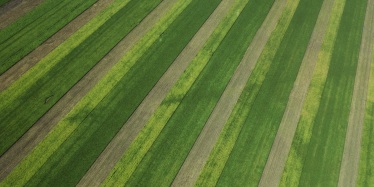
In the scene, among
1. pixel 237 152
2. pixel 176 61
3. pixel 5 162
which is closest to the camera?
pixel 5 162

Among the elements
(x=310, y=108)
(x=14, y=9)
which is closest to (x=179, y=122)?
(x=310, y=108)

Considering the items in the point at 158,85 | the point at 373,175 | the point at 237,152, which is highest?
the point at 158,85

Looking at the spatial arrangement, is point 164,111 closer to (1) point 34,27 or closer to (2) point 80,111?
(2) point 80,111

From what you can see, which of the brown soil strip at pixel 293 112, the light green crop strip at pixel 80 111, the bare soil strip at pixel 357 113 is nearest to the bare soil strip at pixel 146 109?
the light green crop strip at pixel 80 111

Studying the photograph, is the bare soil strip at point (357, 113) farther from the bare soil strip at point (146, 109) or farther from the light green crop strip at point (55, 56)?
the light green crop strip at point (55, 56)

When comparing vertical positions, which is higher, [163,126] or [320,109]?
[163,126]

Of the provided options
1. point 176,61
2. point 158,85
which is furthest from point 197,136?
point 176,61

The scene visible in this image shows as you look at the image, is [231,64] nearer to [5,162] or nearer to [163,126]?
[163,126]
